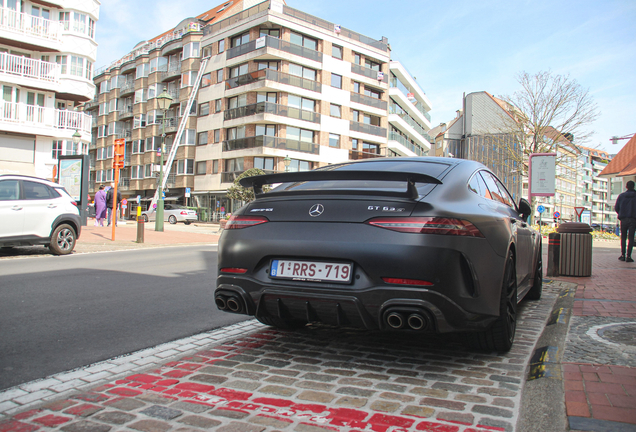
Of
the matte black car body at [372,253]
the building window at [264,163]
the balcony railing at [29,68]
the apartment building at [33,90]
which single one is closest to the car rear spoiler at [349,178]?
the matte black car body at [372,253]

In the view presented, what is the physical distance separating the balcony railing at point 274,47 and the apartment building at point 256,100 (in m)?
0.09

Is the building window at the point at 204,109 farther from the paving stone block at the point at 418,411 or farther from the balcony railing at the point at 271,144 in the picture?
the paving stone block at the point at 418,411

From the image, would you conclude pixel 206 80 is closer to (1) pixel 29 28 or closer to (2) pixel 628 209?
(1) pixel 29 28

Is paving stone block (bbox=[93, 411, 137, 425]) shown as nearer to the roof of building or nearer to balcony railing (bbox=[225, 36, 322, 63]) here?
balcony railing (bbox=[225, 36, 322, 63])

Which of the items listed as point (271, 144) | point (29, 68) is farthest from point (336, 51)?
point (29, 68)

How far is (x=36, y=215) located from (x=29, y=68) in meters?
23.5

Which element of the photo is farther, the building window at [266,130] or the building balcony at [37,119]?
the building window at [266,130]

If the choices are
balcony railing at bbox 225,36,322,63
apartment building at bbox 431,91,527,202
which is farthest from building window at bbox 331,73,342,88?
apartment building at bbox 431,91,527,202

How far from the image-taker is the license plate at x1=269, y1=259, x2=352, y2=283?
320 centimetres

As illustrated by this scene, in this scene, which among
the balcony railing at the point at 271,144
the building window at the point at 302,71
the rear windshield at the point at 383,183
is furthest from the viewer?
the building window at the point at 302,71

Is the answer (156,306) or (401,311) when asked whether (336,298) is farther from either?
(156,306)

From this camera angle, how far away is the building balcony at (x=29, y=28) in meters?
29.2

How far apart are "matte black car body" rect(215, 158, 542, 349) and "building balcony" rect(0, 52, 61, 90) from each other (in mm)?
31332

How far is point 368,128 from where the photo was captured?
53.7 m
